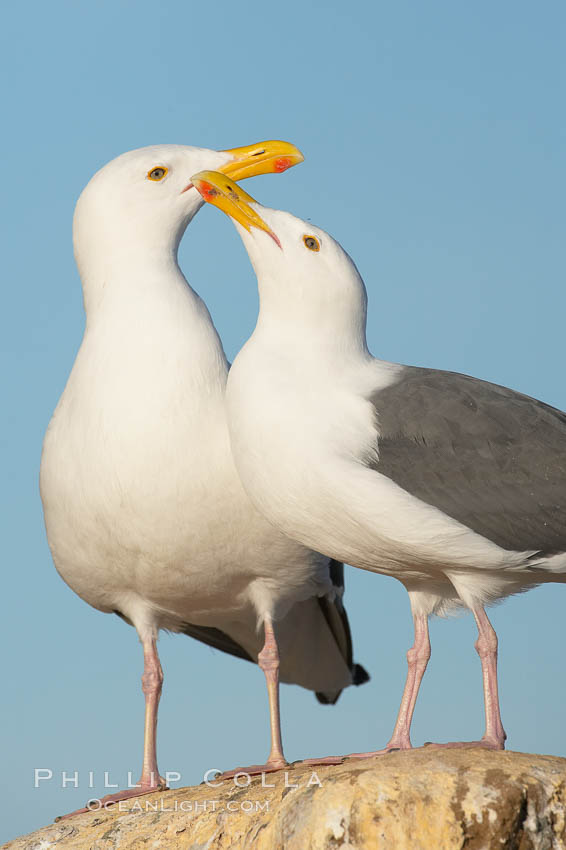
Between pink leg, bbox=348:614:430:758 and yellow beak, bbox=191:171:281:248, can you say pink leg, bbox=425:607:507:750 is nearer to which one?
pink leg, bbox=348:614:430:758

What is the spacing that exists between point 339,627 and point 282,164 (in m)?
3.61

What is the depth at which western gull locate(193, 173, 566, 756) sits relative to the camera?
736 centimetres

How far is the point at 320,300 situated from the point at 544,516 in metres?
1.89

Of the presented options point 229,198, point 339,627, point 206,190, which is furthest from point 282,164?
point 339,627

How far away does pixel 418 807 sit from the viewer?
21.9 feet

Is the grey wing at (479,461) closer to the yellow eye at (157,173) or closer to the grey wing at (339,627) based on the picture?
the grey wing at (339,627)

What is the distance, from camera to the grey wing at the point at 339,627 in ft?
32.9

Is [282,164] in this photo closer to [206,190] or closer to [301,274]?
[206,190]

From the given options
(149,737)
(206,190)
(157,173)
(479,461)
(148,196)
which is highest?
(157,173)

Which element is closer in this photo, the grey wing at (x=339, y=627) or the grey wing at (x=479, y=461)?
the grey wing at (x=479, y=461)

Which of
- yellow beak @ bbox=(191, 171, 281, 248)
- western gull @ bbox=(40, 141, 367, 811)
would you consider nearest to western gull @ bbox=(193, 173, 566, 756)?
yellow beak @ bbox=(191, 171, 281, 248)

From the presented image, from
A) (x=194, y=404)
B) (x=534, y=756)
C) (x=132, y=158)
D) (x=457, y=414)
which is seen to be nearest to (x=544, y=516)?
(x=457, y=414)

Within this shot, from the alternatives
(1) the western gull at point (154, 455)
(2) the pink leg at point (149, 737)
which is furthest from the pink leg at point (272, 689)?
(2) the pink leg at point (149, 737)

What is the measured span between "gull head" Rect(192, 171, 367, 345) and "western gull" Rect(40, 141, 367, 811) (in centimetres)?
103
